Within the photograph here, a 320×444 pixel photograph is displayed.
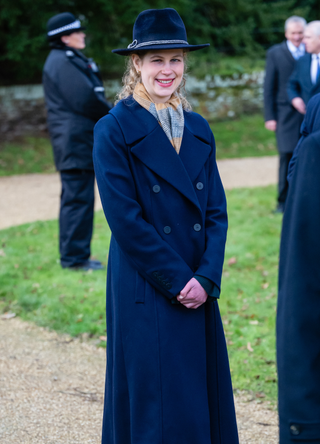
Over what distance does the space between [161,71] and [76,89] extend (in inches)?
132

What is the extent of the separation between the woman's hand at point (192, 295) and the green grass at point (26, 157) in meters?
9.56

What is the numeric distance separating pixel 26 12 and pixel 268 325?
1123 cm

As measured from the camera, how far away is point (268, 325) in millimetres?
4758

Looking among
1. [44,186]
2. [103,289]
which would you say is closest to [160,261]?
[103,289]

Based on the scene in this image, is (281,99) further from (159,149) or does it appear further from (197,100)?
(197,100)

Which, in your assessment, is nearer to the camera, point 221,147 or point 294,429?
point 294,429

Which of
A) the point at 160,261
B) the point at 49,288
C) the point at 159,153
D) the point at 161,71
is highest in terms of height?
the point at 161,71

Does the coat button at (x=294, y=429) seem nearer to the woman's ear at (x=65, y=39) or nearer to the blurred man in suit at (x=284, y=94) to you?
the woman's ear at (x=65, y=39)

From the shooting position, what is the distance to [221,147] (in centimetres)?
1389

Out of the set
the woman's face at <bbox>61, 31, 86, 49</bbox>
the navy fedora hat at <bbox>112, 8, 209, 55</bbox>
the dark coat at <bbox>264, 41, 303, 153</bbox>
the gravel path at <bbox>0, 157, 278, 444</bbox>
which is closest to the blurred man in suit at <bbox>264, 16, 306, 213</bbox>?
the dark coat at <bbox>264, 41, 303, 153</bbox>

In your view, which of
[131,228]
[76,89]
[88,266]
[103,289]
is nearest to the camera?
[131,228]

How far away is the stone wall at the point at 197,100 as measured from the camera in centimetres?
1398

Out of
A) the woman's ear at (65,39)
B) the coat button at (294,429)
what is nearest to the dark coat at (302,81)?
the woman's ear at (65,39)

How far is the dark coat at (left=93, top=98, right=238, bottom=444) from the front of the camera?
2.31 metres
